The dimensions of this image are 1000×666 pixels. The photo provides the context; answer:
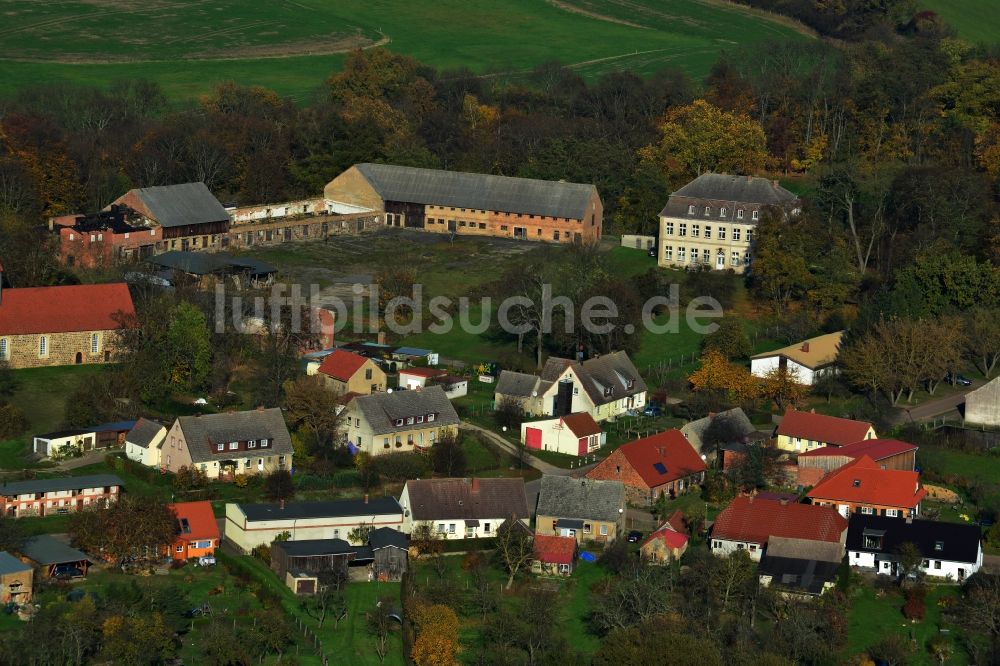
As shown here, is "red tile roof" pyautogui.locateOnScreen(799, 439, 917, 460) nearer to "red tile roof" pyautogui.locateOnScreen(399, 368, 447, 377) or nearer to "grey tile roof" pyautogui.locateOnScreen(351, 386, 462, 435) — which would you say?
"grey tile roof" pyautogui.locateOnScreen(351, 386, 462, 435)

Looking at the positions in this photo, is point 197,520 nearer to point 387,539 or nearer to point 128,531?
point 128,531

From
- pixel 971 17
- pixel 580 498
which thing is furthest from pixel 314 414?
pixel 971 17

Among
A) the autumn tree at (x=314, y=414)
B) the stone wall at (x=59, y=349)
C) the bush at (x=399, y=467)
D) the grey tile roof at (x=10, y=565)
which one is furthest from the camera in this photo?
the stone wall at (x=59, y=349)

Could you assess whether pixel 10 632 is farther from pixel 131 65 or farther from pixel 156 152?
pixel 131 65

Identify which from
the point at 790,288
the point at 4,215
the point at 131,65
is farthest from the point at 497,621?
the point at 131,65

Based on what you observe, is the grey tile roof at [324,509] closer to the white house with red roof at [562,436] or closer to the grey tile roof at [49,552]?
the grey tile roof at [49,552]

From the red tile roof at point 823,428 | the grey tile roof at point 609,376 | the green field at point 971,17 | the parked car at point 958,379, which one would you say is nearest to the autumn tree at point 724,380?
the grey tile roof at point 609,376
